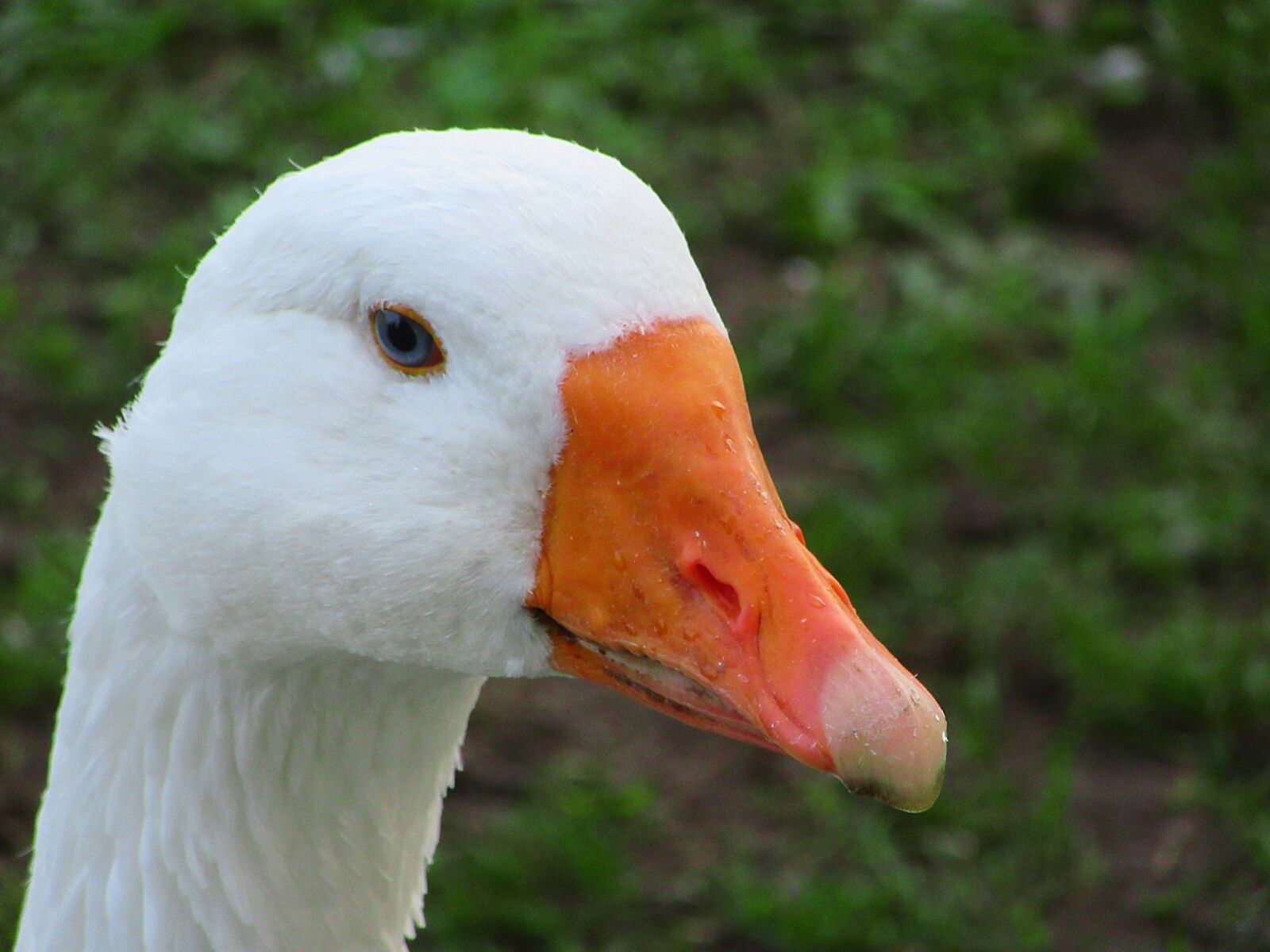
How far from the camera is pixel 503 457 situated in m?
1.70

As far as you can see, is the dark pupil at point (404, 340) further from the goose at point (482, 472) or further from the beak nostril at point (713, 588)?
the beak nostril at point (713, 588)

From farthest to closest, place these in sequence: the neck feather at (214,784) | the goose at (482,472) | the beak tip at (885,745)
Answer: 1. the neck feather at (214,784)
2. the goose at (482,472)
3. the beak tip at (885,745)

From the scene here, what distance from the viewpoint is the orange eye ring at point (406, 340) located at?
1.71 metres

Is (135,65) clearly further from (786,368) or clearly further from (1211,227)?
(1211,227)

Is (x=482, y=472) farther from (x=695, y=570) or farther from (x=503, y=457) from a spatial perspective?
(x=695, y=570)

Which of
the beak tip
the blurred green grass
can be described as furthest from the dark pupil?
the blurred green grass

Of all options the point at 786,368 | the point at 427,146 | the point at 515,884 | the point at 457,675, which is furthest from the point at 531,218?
the point at 786,368

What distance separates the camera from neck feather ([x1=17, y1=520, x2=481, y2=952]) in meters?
2.01

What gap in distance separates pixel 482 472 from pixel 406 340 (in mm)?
177

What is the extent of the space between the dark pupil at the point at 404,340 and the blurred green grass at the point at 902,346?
1945 millimetres

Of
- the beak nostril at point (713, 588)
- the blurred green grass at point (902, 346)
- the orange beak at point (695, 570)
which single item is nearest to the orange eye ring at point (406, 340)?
the orange beak at point (695, 570)

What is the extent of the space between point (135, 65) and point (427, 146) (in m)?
3.78

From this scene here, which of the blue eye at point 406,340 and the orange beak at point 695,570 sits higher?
the blue eye at point 406,340

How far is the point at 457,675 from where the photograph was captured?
2037 mm
